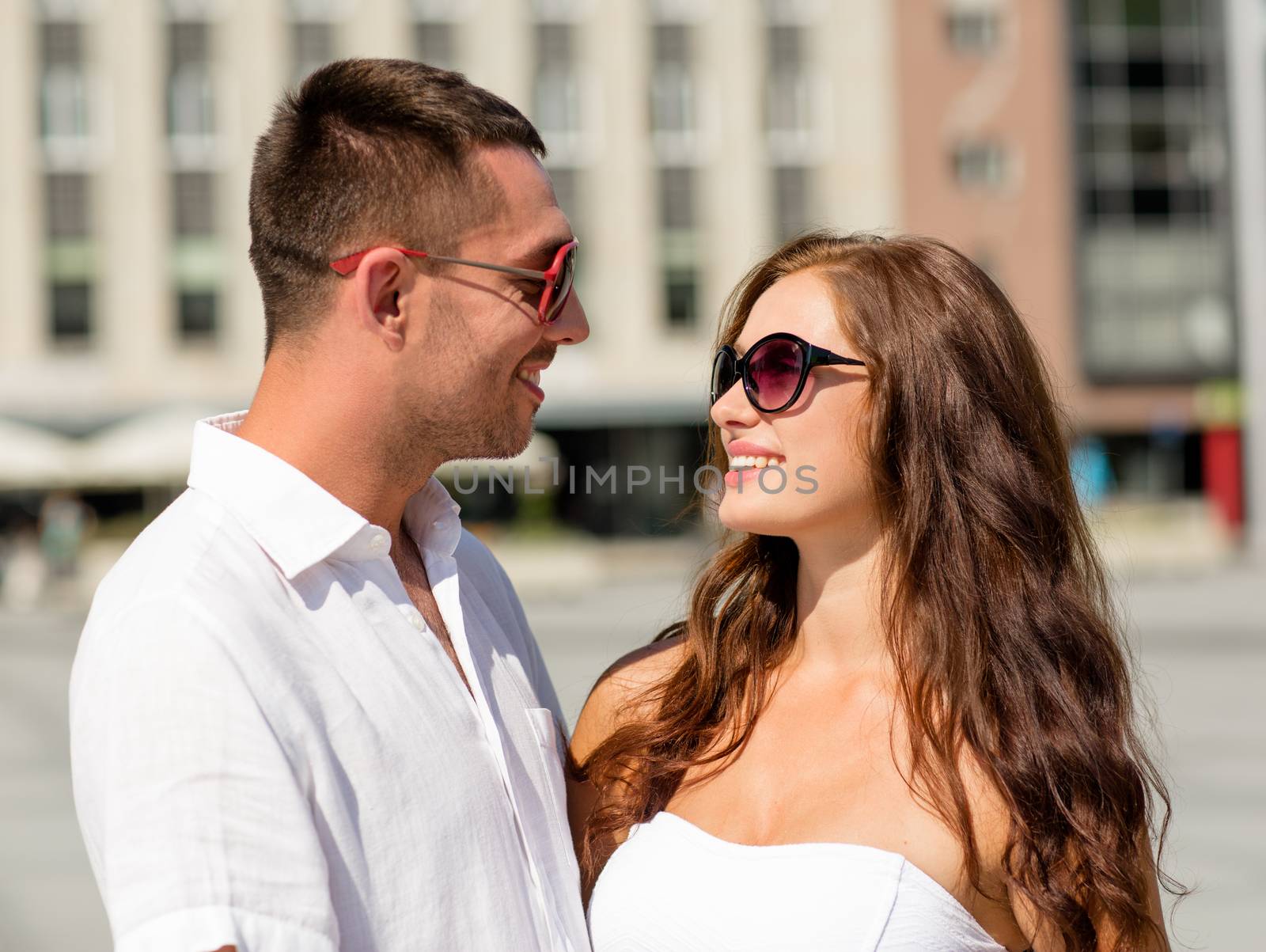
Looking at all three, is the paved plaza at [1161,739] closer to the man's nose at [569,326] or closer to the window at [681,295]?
the man's nose at [569,326]

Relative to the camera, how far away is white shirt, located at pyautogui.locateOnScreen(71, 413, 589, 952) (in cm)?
178

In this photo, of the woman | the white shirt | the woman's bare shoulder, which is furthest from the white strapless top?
the woman's bare shoulder

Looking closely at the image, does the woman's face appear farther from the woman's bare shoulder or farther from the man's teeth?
the woman's bare shoulder

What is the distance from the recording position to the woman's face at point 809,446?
9.11 feet

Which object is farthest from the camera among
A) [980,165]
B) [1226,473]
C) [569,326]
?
[1226,473]

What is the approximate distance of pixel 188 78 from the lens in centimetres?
3178

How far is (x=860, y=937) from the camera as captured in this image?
2.46 m

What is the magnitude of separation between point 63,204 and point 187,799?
1280 inches

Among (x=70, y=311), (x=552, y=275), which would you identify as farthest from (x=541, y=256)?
(x=70, y=311)

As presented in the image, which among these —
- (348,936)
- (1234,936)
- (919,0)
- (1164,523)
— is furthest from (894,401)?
(919,0)

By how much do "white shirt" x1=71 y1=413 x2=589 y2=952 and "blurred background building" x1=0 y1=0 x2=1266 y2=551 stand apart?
87.0ft

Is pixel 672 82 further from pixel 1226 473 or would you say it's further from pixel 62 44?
pixel 1226 473

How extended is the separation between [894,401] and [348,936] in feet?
4.81

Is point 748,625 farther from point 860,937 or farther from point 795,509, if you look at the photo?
point 860,937
